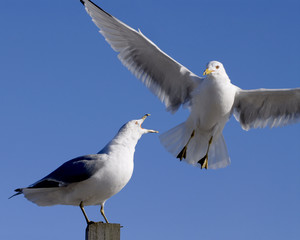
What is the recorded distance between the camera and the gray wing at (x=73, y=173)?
494 centimetres

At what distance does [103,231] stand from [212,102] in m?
4.13

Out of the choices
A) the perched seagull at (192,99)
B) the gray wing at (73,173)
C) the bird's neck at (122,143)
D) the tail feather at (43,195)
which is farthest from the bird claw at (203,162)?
the tail feather at (43,195)

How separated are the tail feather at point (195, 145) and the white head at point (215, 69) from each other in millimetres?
968

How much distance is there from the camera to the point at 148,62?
331 inches

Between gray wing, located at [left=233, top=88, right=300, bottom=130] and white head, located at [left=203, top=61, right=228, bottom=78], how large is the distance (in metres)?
0.48

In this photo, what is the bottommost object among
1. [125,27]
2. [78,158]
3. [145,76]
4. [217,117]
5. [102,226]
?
[102,226]

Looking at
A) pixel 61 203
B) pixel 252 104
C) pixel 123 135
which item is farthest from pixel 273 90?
pixel 61 203

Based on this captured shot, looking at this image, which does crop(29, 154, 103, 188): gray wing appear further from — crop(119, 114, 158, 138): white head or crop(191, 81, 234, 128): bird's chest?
crop(191, 81, 234, 128): bird's chest

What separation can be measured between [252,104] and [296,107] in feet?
2.17

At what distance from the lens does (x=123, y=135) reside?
5.36 m

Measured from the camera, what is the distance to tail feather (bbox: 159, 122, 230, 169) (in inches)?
325

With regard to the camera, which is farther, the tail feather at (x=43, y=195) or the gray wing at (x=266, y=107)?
the gray wing at (x=266, y=107)

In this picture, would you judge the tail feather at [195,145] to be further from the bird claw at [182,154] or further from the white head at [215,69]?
the white head at [215,69]

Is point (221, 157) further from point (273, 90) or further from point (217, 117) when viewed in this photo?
point (273, 90)
